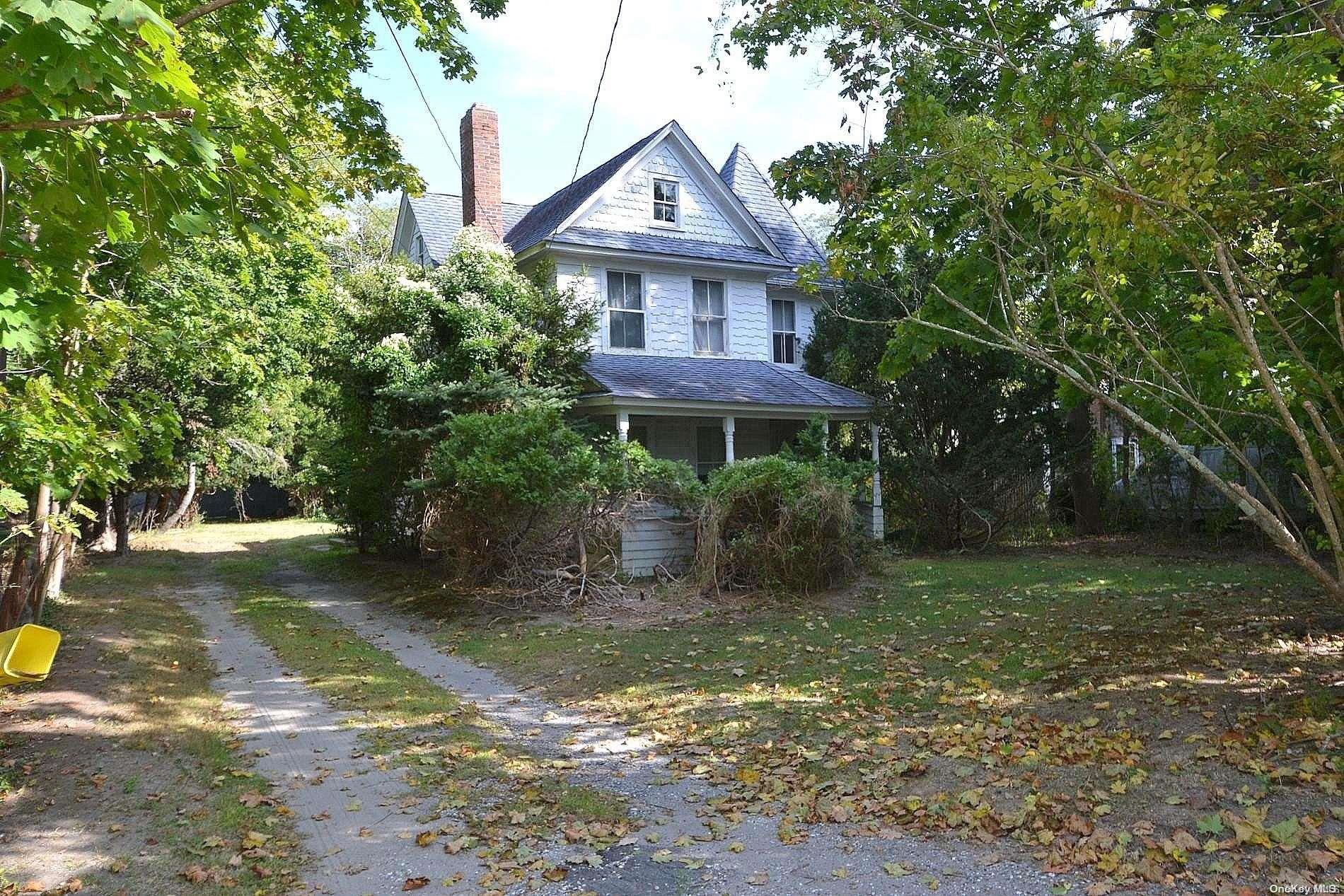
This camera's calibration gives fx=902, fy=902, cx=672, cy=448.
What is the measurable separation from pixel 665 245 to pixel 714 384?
10.4 feet

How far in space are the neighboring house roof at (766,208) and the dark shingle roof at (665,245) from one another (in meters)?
1.83

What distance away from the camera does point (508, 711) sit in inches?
307

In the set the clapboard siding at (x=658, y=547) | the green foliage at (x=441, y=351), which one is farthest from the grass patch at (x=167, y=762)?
the clapboard siding at (x=658, y=547)

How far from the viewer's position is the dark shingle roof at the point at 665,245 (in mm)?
17406

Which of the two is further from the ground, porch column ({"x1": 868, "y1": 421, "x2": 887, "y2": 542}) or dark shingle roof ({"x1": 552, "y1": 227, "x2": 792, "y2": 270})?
dark shingle roof ({"x1": 552, "y1": 227, "x2": 792, "y2": 270})

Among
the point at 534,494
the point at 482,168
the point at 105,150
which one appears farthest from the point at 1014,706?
the point at 482,168

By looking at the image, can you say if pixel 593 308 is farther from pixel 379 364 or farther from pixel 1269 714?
pixel 1269 714

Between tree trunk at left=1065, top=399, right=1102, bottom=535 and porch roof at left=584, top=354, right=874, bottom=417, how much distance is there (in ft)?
13.9

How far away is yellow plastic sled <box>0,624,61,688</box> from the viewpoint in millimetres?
3820

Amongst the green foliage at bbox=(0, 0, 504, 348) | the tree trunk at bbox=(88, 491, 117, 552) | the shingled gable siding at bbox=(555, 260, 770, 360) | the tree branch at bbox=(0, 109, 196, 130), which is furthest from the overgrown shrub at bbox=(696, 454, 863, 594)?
the tree trunk at bbox=(88, 491, 117, 552)

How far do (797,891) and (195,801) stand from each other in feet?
12.0

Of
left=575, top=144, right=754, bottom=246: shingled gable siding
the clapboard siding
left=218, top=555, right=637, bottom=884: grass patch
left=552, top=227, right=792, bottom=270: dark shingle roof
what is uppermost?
left=575, top=144, right=754, bottom=246: shingled gable siding

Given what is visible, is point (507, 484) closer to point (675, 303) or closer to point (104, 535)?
point (675, 303)

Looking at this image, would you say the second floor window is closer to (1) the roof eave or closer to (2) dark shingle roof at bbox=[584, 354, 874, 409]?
(2) dark shingle roof at bbox=[584, 354, 874, 409]
